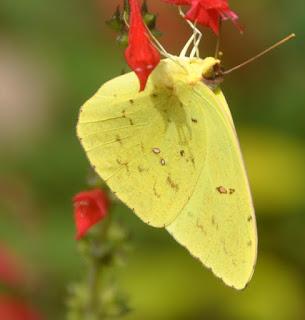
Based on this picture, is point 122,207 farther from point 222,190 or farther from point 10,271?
point 222,190

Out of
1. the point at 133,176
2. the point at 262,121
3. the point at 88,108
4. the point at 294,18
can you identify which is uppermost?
the point at 88,108

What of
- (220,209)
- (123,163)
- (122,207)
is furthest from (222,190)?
(122,207)

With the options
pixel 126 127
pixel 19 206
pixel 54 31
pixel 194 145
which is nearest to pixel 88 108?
pixel 126 127

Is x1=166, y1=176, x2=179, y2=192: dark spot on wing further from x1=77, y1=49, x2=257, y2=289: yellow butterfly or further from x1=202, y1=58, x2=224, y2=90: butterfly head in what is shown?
x1=202, y1=58, x2=224, y2=90: butterfly head

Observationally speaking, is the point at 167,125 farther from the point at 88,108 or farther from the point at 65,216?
the point at 65,216

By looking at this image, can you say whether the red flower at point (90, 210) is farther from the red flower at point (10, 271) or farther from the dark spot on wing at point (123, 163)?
the red flower at point (10, 271)

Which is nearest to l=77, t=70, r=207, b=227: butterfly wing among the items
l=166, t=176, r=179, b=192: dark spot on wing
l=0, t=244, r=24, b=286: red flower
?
l=166, t=176, r=179, b=192: dark spot on wing
